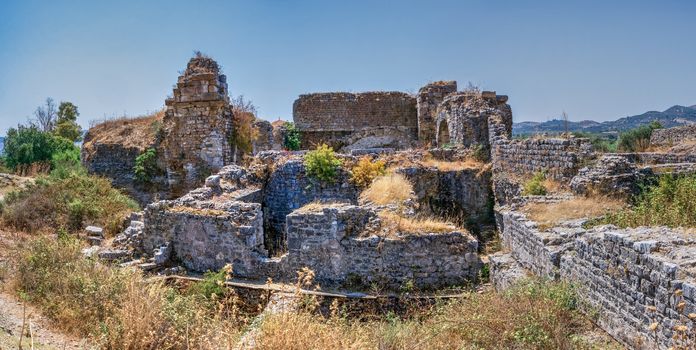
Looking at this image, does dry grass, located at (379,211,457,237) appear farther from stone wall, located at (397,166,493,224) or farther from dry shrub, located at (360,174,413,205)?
stone wall, located at (397,166,493,224)

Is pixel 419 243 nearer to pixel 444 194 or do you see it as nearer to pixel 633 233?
pixel 633 233

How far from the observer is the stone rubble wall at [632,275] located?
160 inches

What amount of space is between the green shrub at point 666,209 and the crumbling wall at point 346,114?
1559 cm

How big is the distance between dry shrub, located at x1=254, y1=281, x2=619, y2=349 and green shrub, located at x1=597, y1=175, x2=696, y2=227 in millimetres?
1414

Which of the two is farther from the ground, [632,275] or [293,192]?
[293,192]

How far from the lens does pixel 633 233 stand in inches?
202

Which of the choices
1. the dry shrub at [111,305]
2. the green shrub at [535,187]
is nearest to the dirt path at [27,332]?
the dry shrub at [111,305]

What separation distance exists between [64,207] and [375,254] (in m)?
8.91

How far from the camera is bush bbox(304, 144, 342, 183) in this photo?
40.7 feet

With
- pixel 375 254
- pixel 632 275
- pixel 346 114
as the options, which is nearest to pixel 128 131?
pixel 346 114

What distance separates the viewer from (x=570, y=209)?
8547 millimetres

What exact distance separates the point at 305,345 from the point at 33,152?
21.3 meters

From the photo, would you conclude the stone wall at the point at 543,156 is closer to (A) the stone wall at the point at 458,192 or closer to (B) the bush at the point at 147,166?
(A) the stone wall at the point at 458,192

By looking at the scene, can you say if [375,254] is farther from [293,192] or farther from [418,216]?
[293,192]
